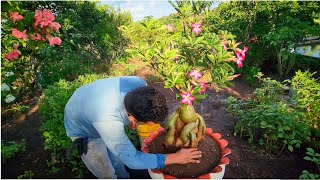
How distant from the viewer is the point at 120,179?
304 centimetres

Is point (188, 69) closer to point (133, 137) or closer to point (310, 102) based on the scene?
point (133, 137)

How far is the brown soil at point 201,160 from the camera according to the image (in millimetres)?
2422

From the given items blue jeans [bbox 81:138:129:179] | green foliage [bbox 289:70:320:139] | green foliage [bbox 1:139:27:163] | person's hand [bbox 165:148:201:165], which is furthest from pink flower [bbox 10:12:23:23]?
green foliage [bbox 289:70:320:139]

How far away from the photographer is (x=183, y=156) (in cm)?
230

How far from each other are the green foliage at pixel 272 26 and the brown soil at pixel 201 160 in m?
4.29

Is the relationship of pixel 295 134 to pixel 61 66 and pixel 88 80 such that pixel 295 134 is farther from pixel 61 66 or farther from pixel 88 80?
pixel 61 66

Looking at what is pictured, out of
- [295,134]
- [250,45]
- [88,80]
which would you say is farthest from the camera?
[250,45]

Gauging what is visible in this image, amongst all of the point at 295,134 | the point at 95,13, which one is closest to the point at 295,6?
the point at 295,134

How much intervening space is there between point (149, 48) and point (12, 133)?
3.54m

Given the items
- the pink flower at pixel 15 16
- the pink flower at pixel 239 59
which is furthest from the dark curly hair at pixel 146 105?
the pink flower at pixel 15 16

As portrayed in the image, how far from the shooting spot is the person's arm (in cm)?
215

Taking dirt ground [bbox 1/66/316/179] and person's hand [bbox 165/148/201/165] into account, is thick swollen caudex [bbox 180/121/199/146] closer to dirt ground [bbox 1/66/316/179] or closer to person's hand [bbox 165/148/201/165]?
person's hand [bbox 165/148/201/165]

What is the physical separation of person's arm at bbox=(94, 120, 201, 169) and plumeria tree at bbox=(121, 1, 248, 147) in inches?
10.0

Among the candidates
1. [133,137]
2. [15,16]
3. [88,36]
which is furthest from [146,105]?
[88,36]
